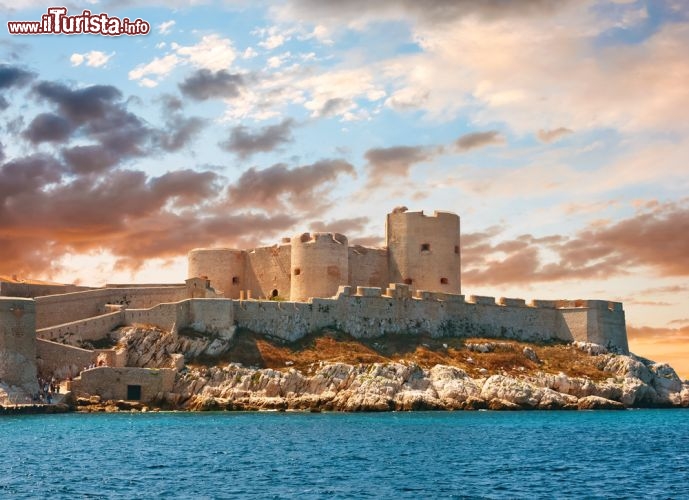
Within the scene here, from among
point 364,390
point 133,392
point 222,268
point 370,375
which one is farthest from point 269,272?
point 133,392

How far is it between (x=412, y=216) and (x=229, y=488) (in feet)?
140

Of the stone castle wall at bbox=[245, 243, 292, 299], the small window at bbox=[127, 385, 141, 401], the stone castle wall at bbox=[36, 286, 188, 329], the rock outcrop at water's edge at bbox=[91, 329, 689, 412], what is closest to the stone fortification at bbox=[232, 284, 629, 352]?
the rock outcrop at water's edge at bbox=[91, 329, 689, 412]

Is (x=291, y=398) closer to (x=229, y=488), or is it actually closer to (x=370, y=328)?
(x=370, y=328)

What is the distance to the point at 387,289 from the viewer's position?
65312mm

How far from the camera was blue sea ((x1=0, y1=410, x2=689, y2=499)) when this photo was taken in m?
29.2

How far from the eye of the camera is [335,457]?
3569cm

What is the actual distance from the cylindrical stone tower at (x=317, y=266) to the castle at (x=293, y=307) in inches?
2.5

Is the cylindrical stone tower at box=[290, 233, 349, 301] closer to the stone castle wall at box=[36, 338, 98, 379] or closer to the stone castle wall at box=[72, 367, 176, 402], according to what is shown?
the stone castle wall at box=[72, 367, 176, 402]

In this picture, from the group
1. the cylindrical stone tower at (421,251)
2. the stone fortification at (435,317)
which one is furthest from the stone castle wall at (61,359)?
the cylindrical stone tower at (421,251)

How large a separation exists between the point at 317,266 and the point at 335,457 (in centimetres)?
3105

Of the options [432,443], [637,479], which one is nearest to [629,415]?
[432,443]

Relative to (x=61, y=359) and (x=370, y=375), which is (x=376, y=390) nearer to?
(x=370, y=375)

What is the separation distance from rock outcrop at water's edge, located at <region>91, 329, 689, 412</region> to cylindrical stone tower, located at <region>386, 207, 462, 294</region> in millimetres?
9567

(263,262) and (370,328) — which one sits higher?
(263,262)
